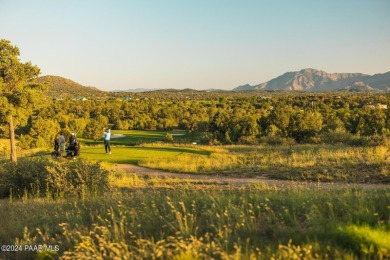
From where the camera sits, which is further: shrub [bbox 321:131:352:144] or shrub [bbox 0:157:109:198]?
shrub [bbox 321:131:352:144]

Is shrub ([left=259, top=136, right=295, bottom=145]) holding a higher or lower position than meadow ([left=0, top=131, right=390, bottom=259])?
lower

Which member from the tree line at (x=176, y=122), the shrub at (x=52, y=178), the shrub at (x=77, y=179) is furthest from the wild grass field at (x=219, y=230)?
the tree line at (x=176, y=122)

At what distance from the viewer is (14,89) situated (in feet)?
69.4

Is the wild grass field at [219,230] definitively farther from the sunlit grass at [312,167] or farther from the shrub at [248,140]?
the shrub at [248,140]

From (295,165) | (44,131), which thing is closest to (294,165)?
(295,165)

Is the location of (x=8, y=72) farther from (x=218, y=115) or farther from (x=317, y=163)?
(x=218, y=115)

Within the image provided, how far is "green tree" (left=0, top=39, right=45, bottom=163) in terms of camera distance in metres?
20.7

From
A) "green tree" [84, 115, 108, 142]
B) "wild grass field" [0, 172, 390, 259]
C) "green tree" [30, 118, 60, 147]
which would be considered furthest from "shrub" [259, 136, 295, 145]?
"wild grass field" [0, 172, 390, 259]

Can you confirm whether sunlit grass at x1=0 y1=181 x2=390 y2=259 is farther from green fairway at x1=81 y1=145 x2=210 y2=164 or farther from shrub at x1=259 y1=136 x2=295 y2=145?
shrub at x1=259 y1=136 x2=295 y2=145

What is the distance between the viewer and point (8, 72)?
68.6 feet

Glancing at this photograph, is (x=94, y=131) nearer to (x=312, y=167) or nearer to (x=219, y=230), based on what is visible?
(x=312, y=167)

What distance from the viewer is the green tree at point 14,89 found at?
20.7 meters

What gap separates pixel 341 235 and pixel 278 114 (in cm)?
5130

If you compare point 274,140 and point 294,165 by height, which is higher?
point 294,165
